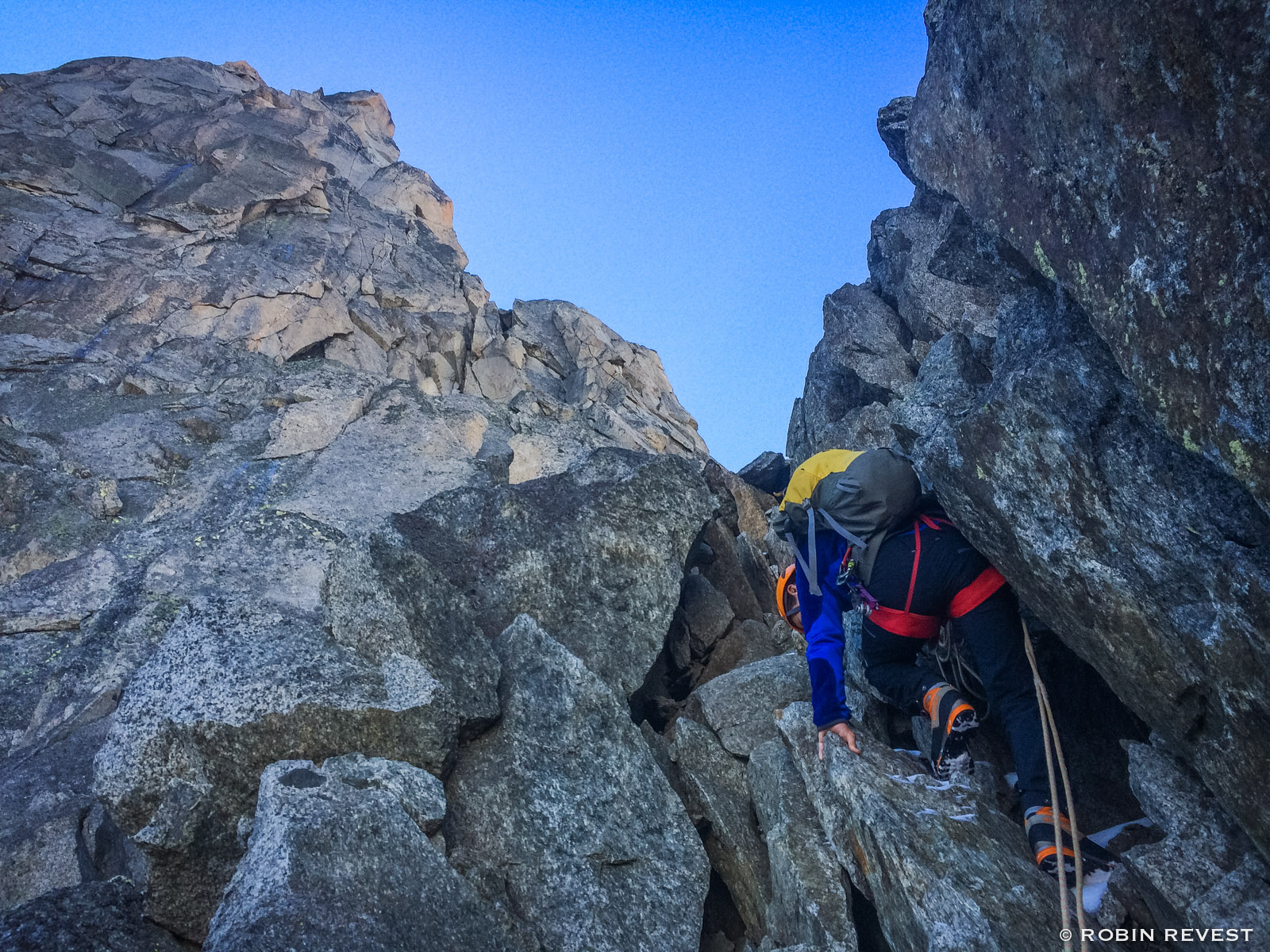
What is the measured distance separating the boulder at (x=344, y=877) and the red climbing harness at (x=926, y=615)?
4.81 meters

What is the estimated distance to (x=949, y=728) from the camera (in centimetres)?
739

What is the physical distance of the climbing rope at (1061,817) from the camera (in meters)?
5.36

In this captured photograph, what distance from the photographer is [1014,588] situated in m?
7.23

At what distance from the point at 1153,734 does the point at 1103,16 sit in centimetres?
573

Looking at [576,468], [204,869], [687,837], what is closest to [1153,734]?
[687,837]

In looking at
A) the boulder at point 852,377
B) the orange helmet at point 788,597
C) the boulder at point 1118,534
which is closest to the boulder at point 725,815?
the orange helmet at point 788,597

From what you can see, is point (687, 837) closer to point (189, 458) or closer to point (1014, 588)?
point (1014, 588)

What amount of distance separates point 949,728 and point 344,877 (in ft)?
18.5

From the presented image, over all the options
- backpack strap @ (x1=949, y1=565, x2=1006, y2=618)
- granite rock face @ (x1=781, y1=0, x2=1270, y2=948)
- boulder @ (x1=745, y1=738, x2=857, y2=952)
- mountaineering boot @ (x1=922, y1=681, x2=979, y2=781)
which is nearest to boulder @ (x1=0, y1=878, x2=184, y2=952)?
boulder @ (x1=745, y1=738, x2=857, y2=952)

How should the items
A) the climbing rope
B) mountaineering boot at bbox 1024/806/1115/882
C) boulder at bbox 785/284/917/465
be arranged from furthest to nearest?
boulder at bbox 785/284/917/465, mountaineering boot at bbox 1024/806/1115/882, the climbing rope

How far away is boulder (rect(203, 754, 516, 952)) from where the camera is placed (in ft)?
18.4

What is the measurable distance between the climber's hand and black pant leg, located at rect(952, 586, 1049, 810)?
4.65ft

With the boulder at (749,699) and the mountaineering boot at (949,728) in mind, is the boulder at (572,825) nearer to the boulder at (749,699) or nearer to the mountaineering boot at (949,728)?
the boulder at (749,699)

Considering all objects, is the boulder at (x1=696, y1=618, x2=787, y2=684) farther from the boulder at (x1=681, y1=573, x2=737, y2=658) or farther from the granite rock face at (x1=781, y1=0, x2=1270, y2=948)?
the granite rock face at (x1=781, y1=0, x2=1270, y2=948)
